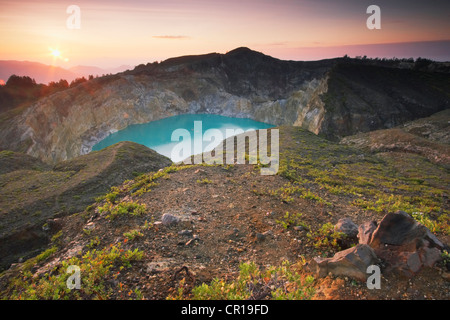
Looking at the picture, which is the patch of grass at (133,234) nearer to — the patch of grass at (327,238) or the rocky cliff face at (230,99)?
the patch of grass at (327,238)

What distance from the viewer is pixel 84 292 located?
5375 millimetres

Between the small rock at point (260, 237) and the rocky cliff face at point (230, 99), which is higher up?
the rocky cliff face at point (230, 99)

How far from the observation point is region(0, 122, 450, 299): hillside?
5230 mm

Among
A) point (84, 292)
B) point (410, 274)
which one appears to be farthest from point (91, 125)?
point (410, 274)

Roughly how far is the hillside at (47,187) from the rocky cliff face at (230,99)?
25168mm

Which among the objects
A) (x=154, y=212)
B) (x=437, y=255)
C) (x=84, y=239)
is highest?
(x=437, y=255)

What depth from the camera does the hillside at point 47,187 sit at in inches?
595

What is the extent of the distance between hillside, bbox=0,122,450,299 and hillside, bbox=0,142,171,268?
111 inches

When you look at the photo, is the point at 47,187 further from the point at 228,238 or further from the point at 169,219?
the point at 228,238

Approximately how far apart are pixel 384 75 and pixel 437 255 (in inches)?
2220

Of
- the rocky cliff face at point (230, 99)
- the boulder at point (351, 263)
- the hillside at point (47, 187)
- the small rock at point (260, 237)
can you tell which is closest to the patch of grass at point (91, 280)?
the small rock at point (260, 237)

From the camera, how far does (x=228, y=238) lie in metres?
8.01
